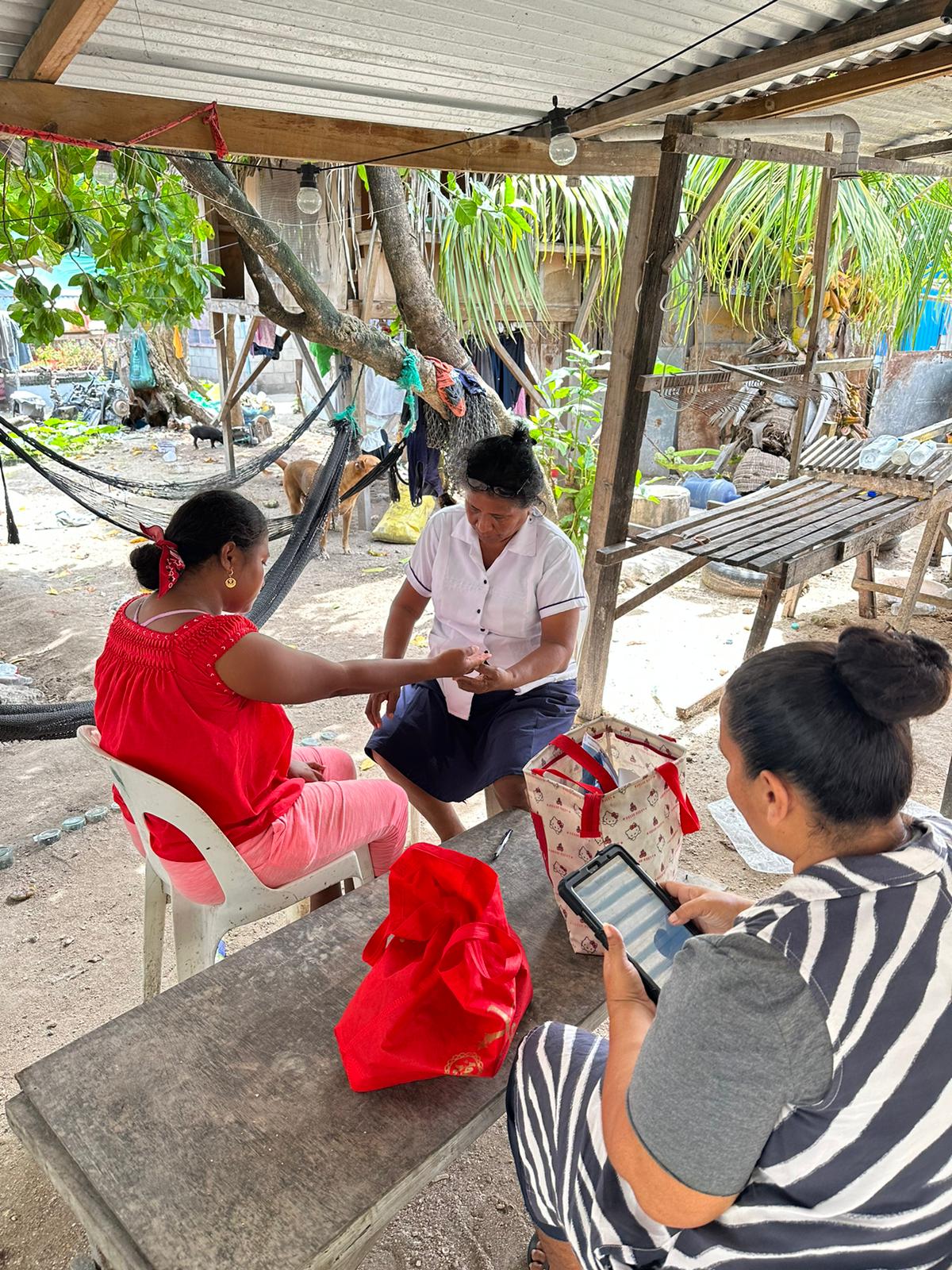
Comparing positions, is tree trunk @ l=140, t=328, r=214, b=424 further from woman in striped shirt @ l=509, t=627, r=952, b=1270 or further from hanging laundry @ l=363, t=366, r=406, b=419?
woman in striped shirt @ l=509, t=627, r=952, b=1270

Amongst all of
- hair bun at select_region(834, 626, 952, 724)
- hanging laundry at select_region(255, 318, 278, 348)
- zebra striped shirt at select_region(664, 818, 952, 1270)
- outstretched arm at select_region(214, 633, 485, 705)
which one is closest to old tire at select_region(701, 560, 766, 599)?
outstretched arm at select_region(214, 633, 485, 705)

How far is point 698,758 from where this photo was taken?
12.4ft

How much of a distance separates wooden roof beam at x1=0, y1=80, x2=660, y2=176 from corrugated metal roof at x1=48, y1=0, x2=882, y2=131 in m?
0.08

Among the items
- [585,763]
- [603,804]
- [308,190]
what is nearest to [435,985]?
[603,804]

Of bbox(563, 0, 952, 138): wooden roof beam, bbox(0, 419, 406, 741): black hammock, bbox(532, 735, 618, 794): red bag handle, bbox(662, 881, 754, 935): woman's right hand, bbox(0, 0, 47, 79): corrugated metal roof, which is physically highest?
bbox(563, 0, 952, 138): wooden roof beam

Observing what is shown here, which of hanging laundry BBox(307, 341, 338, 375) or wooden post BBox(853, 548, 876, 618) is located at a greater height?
hanging laundry BBox(307, 341, 338, 375)

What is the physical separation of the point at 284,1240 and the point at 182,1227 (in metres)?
0.13

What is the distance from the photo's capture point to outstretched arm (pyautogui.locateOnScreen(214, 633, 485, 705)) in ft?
5.77

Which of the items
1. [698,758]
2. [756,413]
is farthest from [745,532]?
[756,413]

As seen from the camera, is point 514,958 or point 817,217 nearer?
point 514,958

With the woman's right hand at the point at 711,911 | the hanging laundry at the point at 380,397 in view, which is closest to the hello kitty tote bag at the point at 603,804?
the woman's right hand at the point at 711,911

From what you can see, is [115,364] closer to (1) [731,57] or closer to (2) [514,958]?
(1) [731,57]

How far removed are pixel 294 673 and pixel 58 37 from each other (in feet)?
5.12

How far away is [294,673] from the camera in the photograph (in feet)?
5.97
